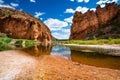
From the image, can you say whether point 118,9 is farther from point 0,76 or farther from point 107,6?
point 0,76

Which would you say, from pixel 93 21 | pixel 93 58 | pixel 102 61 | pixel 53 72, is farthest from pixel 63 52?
pixel 93 21

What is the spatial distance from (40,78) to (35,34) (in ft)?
401

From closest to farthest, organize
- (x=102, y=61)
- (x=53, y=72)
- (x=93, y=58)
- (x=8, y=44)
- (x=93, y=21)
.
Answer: (x=53, y=72) → (x=102, y=61) → (x=93, y=58) → (x=8, y=44) → (x=93, y=21)

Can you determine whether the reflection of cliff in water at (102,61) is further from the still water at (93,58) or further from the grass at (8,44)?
the grass at (8,44)

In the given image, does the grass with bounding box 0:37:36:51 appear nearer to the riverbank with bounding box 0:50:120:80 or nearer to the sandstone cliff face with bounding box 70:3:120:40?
the riverbank with bounding box 0:50:120:80

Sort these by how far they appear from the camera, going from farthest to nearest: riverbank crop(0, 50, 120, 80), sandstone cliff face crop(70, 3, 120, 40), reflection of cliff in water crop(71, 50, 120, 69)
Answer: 1. sandstone cliff face crop(70, 3, 120, 40)
2. reflection of cliff in water crop(71, 50, 120, 69)
3. riverbank crop(0, 50, 120, 80)

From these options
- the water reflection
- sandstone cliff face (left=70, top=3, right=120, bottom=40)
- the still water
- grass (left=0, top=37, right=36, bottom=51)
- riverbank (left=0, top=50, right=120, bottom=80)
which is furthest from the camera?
sandstone cliff face (left=70, top=3, right=120, bottom=40)

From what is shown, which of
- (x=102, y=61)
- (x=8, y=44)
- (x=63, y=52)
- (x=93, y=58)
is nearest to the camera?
(x=102, y=61)

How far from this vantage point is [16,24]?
13262cm

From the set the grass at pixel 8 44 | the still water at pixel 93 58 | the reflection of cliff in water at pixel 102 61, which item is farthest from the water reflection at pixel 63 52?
the grass at pixel 8 44

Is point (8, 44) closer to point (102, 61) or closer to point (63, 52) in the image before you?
point (63, 52)

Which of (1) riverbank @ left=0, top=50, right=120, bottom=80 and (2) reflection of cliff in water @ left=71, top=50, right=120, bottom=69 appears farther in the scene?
(2) reflection of cliff in water @ left=71, top=50, right=120, bottom=69

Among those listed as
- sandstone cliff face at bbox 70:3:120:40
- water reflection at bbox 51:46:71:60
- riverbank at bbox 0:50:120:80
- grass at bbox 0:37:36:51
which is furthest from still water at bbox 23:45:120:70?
sandstone cliff face at bbox 70:3:120:40

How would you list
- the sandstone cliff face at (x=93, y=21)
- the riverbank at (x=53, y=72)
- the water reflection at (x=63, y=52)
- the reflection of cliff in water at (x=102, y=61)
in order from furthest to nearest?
the sandstone cliff face at (x=93, y=21) → the water reflection at (x=63, y=52) → the reflection of cliff in water at (x=102, y=61) → the riverbank at (x=53, y=72)
